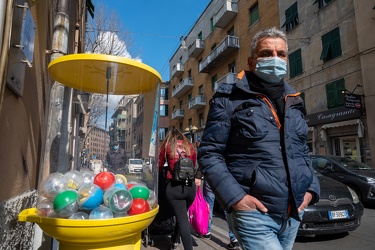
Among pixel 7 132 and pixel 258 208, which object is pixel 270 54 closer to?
pixel 258 208

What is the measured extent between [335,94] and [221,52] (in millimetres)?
12751

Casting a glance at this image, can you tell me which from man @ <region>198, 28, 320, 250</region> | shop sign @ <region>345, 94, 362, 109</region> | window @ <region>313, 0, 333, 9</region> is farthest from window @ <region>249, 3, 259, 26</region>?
man @ <region>198, 28, 320, 250</region>

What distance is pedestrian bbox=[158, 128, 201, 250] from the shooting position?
3.93m

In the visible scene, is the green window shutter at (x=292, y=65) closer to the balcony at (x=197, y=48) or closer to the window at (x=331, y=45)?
the window at (x=331, y=45)

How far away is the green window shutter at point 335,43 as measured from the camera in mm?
15742

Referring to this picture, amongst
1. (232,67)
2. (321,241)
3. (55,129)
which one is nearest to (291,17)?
(232,67)

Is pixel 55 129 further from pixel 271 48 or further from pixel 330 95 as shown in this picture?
pixel 330 95

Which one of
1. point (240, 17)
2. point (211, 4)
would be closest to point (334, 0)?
point (240, 17)

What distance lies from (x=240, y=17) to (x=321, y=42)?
10273mm

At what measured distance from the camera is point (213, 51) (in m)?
27.8

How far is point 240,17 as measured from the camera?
25469 millimetres

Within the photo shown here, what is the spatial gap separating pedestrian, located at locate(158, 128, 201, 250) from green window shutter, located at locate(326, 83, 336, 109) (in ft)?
45.6

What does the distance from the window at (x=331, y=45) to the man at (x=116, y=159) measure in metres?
16.0

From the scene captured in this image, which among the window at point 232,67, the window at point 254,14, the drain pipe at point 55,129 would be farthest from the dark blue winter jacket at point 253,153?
the window at point 232,67
